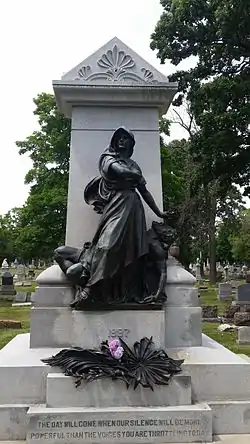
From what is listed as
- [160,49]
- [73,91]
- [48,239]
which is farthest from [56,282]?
[48,239]

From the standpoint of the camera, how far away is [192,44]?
21172 mm

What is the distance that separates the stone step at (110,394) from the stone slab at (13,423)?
0.86ft

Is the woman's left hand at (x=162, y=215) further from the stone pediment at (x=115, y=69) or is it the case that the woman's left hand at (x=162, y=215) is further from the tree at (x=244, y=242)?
the tree at (x=244, y=242)

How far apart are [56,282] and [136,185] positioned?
50.4 inches

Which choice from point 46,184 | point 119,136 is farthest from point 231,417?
point 46,184

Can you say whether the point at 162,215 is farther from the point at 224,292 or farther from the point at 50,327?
the point at 224,292

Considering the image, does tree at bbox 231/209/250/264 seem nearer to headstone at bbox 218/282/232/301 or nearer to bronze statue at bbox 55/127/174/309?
headstone at bbox 218/282/232/301

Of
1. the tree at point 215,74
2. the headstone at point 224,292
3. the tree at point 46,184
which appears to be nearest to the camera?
the tree at point 215,74

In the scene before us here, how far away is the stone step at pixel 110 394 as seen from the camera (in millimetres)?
4699

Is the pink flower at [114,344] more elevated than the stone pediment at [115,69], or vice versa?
the stone pediment at [115,69]

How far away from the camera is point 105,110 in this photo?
6.11 m

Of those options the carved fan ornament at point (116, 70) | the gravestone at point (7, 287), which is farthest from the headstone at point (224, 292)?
the carved fan ornament at point (116, 70)

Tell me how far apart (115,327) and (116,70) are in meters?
2.81

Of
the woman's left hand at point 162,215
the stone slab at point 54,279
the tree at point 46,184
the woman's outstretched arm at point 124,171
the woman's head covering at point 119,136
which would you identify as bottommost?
the stone slab at point 54,279
